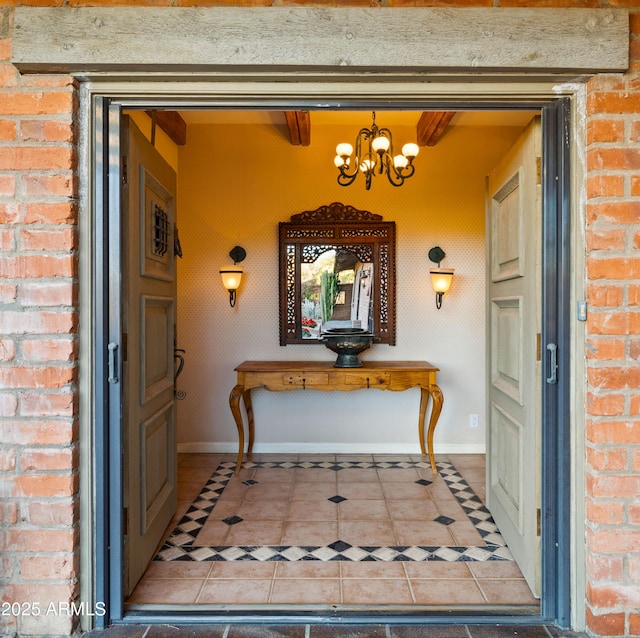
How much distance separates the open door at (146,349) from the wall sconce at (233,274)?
1.31 m

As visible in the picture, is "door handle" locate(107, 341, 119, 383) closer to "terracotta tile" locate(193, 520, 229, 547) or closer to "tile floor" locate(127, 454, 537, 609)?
"tile floor" locate(127, 454, 537, 609)

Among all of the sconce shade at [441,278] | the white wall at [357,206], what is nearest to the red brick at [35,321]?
the white wall at [357,206]

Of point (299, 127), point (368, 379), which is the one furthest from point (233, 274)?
point (368, 379)

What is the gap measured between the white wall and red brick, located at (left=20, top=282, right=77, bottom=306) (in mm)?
2465

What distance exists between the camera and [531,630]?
1779mm

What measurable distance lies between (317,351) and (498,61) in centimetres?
283

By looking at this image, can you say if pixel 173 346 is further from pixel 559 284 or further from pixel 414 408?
pixel 414 408

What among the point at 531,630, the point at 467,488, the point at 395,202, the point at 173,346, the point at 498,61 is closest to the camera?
the point at 498,61

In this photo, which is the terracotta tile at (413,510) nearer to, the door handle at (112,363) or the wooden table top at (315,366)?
the wooden table top at (315,366)

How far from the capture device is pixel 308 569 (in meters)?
2.28

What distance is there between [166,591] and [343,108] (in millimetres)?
2175

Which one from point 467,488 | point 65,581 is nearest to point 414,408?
point 467,488

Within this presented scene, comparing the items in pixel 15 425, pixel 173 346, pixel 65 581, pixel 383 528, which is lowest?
pixel 383 528

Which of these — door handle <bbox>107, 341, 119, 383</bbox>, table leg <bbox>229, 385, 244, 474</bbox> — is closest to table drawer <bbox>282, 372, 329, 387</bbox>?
table leg <bbox>229, 385, 244, 474</bbox>
